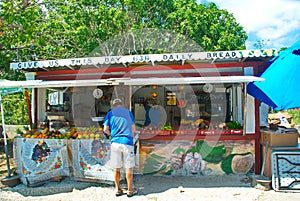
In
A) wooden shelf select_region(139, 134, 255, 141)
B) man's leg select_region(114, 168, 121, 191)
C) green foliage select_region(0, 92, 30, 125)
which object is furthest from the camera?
green foliage select_region(0, 92, 30, 125)

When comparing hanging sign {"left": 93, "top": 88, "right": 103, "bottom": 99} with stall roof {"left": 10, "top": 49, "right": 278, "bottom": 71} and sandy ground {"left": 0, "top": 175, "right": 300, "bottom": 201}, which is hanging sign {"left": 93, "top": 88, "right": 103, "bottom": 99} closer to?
stall roof {"left": 10, "top": 49, "right": 278, "bottom": 71}

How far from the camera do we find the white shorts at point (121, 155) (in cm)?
524

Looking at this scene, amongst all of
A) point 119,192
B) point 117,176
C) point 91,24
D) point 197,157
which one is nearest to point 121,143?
point 117,176

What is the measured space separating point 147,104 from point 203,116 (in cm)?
200

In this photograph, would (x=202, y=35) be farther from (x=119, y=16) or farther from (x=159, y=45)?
(x=119, y=16)

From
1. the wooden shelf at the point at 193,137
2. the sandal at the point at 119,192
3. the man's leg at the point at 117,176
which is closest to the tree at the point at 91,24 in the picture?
the wooden shelf at the point at 193,137

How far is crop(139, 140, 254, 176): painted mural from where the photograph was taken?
Answer: 6406 mm

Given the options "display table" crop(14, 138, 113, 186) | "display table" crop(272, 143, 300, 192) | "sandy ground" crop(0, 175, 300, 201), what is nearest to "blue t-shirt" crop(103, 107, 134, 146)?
"display table" crop(14, 138, 113, 186)

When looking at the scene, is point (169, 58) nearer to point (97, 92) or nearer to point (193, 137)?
point (193, 137)

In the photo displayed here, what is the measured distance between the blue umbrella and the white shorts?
2.80 metres

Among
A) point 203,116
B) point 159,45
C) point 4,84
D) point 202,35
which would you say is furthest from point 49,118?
point 202,35

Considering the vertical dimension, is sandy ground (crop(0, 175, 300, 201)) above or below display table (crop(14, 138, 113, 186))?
below

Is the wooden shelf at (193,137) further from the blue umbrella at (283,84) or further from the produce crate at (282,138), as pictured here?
the blue umbrella at (283,84)

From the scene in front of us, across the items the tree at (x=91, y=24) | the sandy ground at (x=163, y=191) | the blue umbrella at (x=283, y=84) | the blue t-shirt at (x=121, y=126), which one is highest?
the tree at (x=91, y=24)
